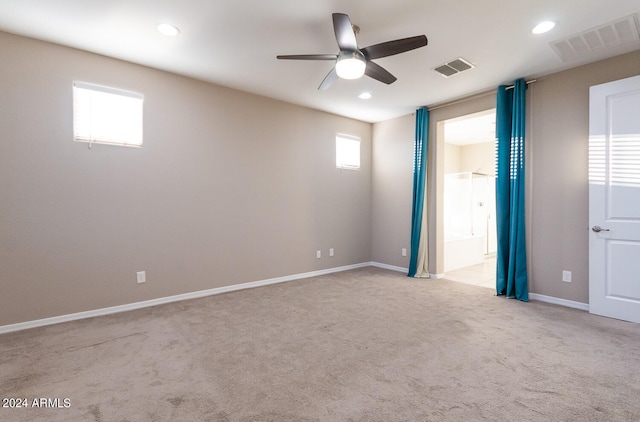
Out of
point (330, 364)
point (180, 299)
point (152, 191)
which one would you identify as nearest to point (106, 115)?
point (152, 191)

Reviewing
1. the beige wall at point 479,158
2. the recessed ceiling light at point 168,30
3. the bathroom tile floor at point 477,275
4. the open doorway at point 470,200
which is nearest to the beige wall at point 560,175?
the bathroom tile floor at point 477,275

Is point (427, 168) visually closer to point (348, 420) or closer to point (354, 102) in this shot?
point (354, 102)

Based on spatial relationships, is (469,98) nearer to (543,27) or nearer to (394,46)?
(543,27)

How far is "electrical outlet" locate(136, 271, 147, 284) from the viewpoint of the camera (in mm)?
3430

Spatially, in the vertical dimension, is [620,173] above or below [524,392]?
above

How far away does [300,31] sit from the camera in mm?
2736

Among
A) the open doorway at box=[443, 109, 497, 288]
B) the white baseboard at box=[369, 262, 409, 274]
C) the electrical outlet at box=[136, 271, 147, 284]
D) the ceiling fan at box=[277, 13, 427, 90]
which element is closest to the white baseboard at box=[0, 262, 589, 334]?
the electrical outlet at box=[136, 271, 147, 284]

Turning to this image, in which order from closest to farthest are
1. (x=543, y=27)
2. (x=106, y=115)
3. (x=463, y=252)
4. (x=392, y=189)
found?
(x=543, y=27)
(x=106, y=115)
(x=392, y=189)
(x=463, y=252)

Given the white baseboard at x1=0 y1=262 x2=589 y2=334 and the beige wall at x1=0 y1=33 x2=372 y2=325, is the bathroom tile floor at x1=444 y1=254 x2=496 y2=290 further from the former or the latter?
the beige wall at x1=0 y1=33 x2=372 y2=325

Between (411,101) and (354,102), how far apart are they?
86 centimetres

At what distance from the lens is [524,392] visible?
6.15 ft

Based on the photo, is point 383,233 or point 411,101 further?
point 383,233

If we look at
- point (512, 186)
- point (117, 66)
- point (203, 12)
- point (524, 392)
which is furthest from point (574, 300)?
point (117, 66)

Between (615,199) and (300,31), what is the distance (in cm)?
356
